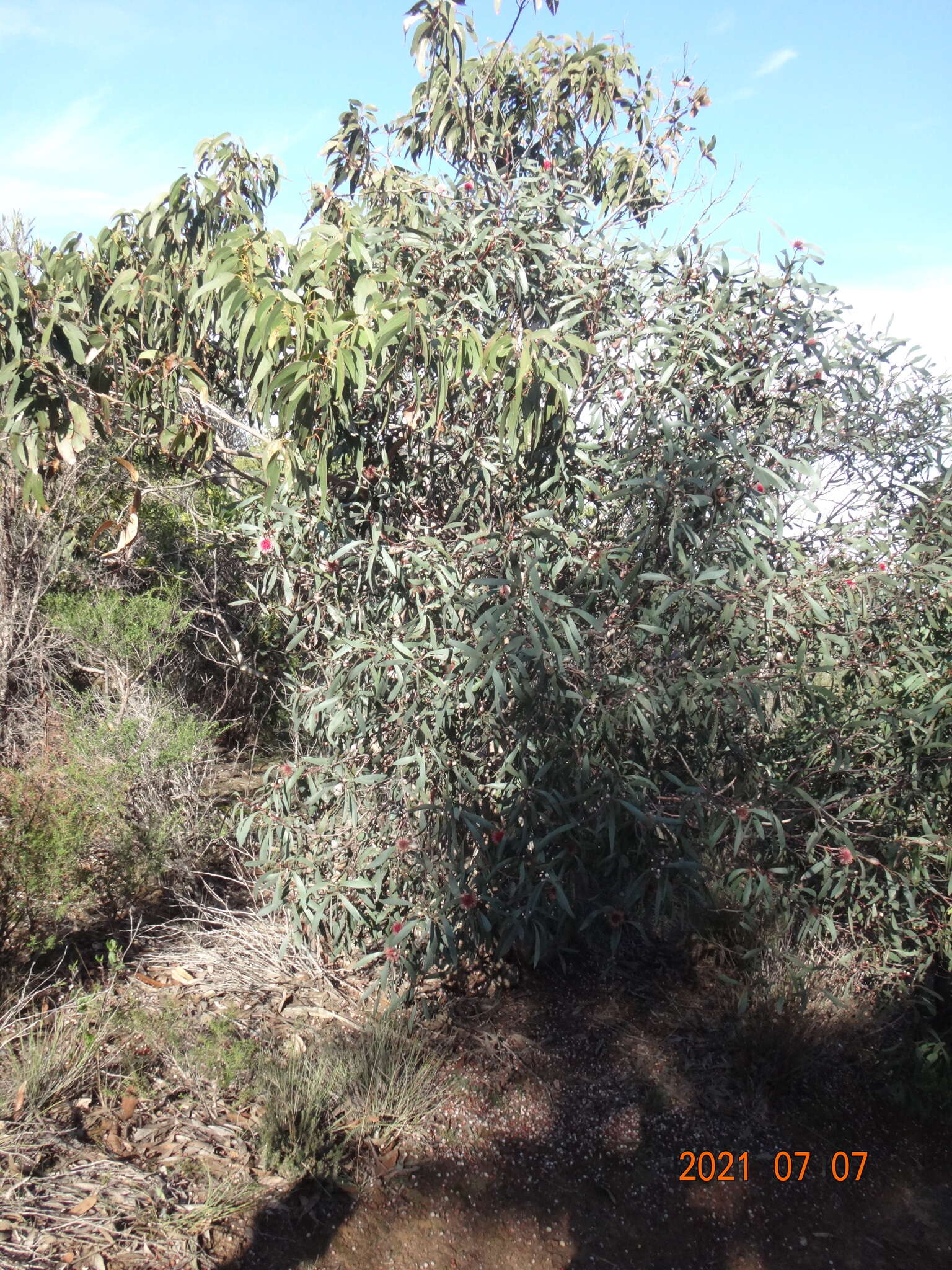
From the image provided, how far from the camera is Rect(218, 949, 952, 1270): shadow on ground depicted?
102 inches

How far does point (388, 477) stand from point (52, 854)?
1.78 metres

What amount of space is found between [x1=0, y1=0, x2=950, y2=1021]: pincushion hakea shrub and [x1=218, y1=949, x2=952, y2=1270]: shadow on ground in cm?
40

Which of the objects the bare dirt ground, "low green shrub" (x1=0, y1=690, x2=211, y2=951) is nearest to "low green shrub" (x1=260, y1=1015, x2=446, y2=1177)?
the bare dirt ground

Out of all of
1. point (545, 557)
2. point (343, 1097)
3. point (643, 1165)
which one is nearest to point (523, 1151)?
point (643, 1165)

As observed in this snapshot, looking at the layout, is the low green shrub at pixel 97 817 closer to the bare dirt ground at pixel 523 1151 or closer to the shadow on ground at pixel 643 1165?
the bare dirt ground at pixel 523 1151

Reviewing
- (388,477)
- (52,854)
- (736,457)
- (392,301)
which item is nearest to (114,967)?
(52,854)

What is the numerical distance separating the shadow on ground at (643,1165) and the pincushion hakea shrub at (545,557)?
1.31ft

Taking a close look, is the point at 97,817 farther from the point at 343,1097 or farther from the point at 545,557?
the point at 545,557

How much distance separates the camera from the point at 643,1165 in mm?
2924

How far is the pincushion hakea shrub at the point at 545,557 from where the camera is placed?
2.88 meters

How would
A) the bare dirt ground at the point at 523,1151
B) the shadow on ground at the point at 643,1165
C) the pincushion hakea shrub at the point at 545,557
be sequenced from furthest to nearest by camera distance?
the pincushion hakea shrub at the point at 545,557 → the shadow on ground at the point at 643,1165 → the bare dirt ground at the point at 523,1151

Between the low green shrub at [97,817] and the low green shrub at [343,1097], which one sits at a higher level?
the low green shrub at [97,817]

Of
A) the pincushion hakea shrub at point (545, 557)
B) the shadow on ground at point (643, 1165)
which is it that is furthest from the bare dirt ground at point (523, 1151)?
the pincushion hakea shrub at point (545, 557)

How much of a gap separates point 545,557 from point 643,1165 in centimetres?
192
